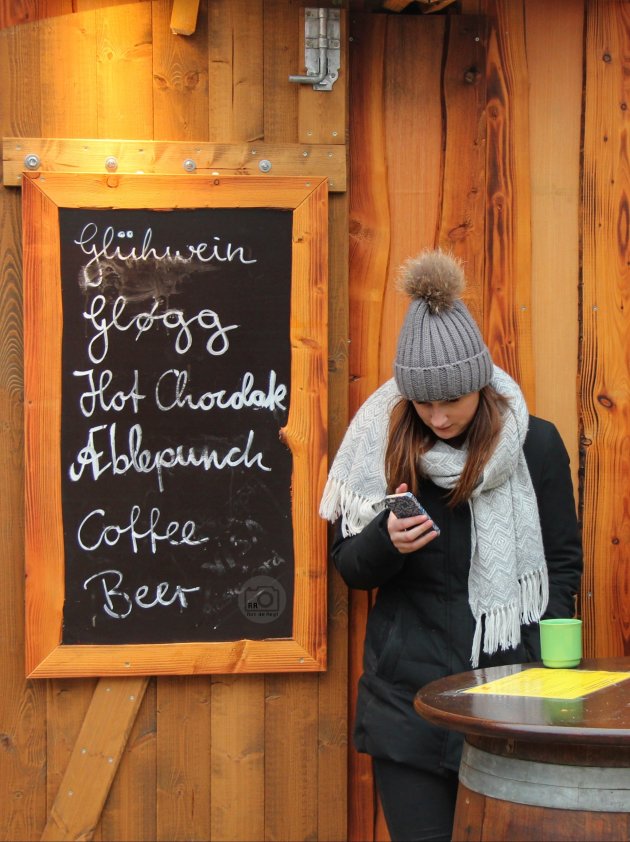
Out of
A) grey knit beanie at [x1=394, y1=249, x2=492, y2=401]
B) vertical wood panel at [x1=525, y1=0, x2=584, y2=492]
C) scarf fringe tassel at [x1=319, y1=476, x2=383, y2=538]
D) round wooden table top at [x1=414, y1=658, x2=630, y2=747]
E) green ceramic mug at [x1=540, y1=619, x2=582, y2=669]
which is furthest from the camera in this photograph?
vertical wood panel at [x1=525, y1=0, x2=584, y2=492]

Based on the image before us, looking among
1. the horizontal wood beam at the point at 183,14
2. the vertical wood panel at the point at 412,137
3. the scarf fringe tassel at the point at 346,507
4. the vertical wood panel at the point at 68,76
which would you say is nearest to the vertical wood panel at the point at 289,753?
the scarf fringe tassel at the point at 346,507

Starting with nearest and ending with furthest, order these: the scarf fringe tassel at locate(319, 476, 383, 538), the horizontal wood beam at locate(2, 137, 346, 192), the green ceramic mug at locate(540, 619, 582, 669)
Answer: the green ceramic mug at locate(540, 619, 582, 669), the scarf fringe tassel at locate(319, 476, 383, 538), the horizontal wood beam at locate(2, 137, 346, 192)

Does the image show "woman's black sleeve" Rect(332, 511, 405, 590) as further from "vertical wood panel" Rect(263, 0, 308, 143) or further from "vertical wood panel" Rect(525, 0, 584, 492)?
"vertical wood panel" Rect(263, 0, 308, 143)

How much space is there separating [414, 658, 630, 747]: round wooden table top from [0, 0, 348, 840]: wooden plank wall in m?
1.01

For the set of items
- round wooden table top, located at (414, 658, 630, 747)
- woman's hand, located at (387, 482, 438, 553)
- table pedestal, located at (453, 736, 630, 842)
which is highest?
woman's hand, located at (387, 482, 438, 553)

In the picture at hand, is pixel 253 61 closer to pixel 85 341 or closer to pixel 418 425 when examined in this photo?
pixel 85 341

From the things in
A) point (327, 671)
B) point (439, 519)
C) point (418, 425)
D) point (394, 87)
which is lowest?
point (327, 671)

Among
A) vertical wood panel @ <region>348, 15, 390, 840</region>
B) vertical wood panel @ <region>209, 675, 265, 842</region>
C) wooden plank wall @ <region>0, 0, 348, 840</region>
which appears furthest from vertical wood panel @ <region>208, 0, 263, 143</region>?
vertical wood panel @ <region>209, 675, 265, 842</region>

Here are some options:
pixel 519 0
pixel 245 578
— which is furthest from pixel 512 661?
pixel 519 0

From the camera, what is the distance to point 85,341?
3436 mm

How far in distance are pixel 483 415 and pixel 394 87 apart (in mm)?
1187

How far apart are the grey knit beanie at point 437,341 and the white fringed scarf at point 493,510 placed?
17 centimetres

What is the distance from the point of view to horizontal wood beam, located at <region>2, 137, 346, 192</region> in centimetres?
340

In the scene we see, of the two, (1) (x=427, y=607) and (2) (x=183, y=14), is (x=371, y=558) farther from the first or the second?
(2) (x=183, y=14)
